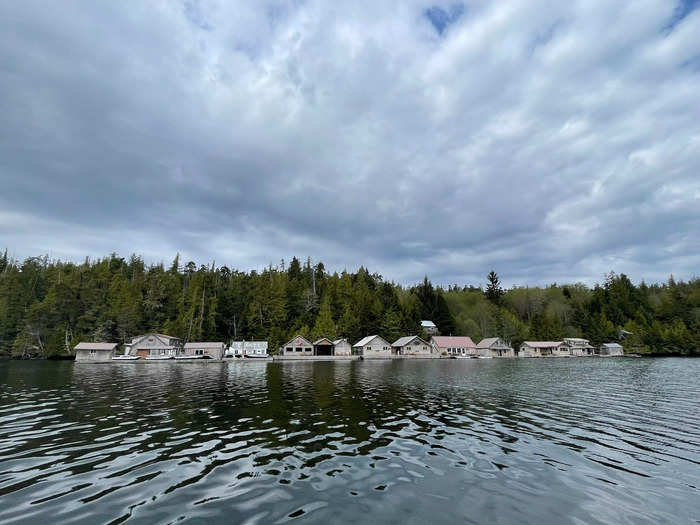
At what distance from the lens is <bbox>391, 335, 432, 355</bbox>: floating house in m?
98.8

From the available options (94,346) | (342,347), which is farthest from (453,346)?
(94,346)

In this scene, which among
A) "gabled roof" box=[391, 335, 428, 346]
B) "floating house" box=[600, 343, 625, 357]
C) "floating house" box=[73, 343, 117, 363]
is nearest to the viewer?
"floating house" box=[73, 343, 117, 363]

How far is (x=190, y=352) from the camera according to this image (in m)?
86.9

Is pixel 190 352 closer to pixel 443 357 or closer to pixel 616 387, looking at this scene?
pixel 443 357

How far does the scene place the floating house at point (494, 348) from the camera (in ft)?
353

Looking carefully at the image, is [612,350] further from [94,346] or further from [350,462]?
[94,346]

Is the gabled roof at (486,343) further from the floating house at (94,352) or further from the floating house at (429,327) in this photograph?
the floating house at (94,352)

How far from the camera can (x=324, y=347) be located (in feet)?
320

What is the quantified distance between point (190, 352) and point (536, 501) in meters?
91.4

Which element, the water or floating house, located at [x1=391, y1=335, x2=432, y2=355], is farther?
floating house, located at [x1=391, y1=335, x2=432, y2=355]

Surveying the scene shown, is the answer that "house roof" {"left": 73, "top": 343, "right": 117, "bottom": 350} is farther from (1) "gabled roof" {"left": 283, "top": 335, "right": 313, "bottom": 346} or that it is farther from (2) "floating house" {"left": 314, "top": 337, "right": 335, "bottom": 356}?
(2) "floating house" {"left": 314, "top": 337, "right": 335, "bottom": 356}

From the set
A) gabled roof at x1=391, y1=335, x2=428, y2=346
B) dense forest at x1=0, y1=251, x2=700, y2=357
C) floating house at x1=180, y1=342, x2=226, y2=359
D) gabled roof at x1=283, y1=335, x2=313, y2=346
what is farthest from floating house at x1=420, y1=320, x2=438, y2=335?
floating house at x1=180, y1=342, x2=226, y2=359

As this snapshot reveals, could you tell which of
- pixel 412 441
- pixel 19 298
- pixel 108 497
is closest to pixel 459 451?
pixel 412 441

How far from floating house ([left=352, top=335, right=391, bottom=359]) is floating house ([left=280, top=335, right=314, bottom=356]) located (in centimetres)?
1384
